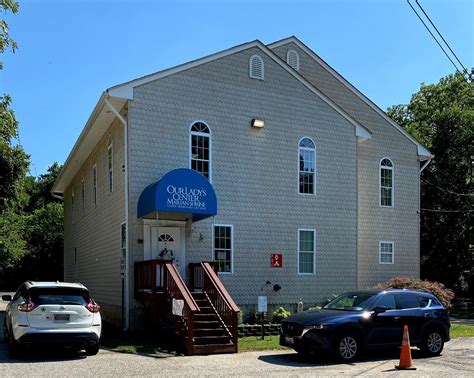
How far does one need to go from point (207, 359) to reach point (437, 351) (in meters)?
5.39

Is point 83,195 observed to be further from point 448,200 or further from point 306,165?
point 448,200

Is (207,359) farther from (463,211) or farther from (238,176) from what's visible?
(463,211)

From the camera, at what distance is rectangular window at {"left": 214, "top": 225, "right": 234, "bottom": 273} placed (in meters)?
18.3

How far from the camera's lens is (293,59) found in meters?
23.4

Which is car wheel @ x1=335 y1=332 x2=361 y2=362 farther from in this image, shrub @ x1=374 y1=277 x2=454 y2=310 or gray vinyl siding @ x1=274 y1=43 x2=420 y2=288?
gray vinyl siding @ x1=274 y1=43 x2=420 y2=288

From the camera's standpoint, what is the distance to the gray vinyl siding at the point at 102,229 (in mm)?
18453

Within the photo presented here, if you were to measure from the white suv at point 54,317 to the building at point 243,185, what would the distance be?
4.20 meters

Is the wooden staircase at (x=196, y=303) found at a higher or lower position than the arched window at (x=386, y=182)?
lower

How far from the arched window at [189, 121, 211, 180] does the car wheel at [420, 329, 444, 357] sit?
26.7ft

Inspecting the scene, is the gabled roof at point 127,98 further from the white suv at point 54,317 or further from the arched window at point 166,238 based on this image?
the white suv at point 54,317

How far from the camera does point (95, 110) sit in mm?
18375

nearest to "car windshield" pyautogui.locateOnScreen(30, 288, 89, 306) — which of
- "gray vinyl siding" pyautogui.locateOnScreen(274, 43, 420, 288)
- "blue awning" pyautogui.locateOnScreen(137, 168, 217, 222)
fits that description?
"blue awning" pyautogui.locateOnScreen(137, 168, 217, 222)

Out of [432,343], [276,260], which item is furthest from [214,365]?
[276,260]

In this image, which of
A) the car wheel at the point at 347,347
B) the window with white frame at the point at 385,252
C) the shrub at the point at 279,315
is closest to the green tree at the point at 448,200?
the window with white frame at the point at 385,252
